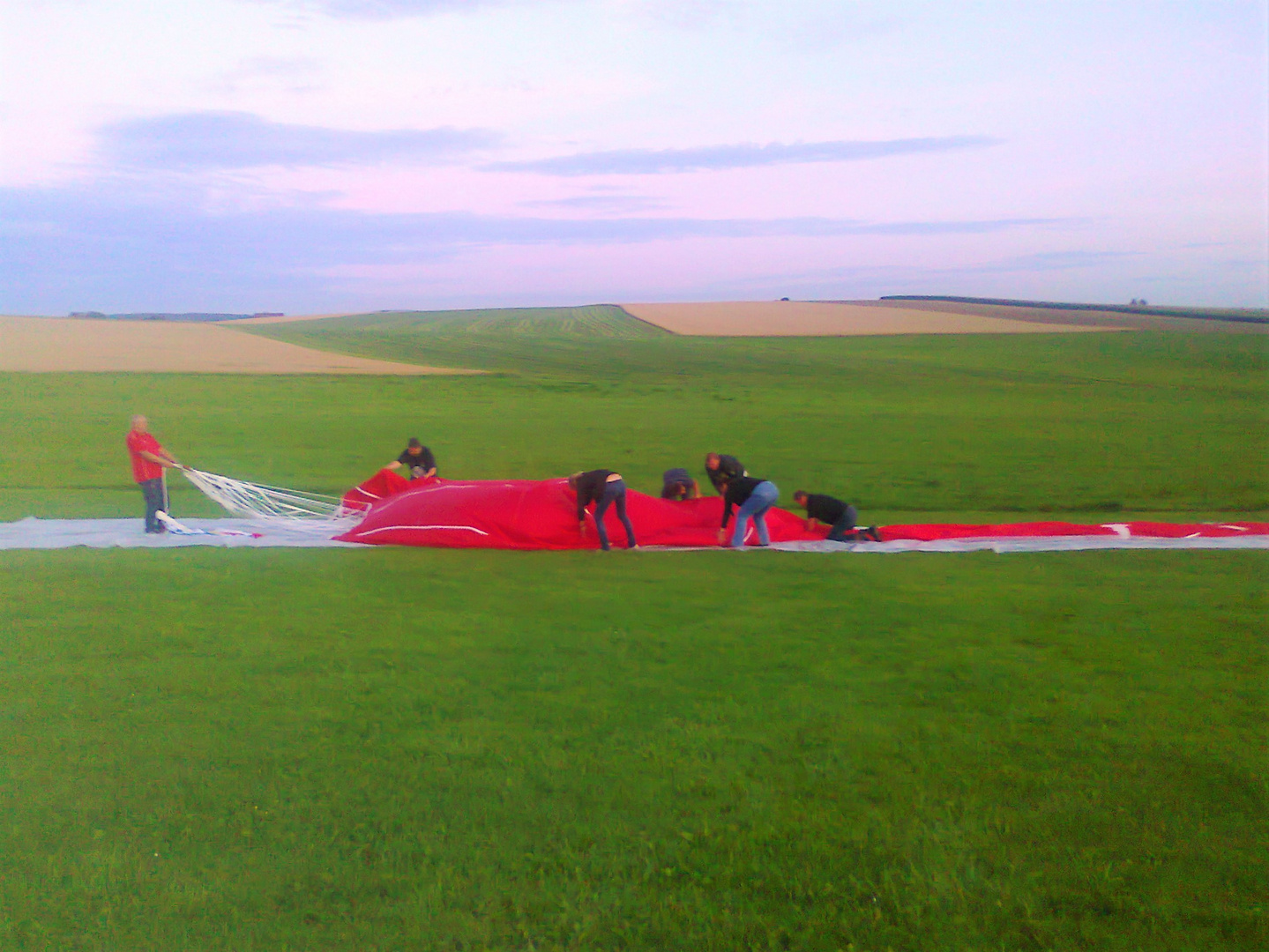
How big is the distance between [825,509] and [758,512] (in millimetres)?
1200

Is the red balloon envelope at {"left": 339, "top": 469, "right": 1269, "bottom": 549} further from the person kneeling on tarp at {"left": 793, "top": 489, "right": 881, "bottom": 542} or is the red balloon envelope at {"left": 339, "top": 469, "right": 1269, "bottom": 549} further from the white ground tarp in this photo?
the white ground tarp

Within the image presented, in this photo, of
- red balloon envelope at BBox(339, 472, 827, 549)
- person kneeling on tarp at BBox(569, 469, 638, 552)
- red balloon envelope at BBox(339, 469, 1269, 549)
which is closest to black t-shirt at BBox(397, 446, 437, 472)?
red balloon envelope at BBox(339, 469, 1269, 549)

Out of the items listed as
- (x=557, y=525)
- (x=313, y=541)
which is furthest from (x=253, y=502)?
(x=557, y=525)

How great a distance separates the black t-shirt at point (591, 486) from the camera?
10.4 meters

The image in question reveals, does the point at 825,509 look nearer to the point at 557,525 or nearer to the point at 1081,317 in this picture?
the point at 557,525

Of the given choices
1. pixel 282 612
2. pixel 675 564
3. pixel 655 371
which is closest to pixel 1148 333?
pixel 655 371

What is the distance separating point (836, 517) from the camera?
11.3 m

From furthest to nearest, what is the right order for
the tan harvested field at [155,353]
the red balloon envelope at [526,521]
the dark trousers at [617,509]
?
the tan harvested field at [155,353]
the red balloon envelope at [526,521]
the dark trousers at [617,509]

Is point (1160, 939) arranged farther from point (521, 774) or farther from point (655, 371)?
point (655, 371)

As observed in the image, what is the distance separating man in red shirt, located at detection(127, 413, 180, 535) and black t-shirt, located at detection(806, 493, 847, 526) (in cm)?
779

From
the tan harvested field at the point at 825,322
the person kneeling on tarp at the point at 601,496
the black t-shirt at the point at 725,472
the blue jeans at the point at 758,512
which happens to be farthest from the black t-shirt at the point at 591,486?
the tan harvested field at the point at 825,322

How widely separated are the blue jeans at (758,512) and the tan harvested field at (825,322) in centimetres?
3499

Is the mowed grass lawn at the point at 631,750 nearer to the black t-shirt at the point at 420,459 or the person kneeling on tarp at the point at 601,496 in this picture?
the person kneeling on tarp at the point at 601,496

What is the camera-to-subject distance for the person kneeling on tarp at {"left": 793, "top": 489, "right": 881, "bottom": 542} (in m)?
11.2
